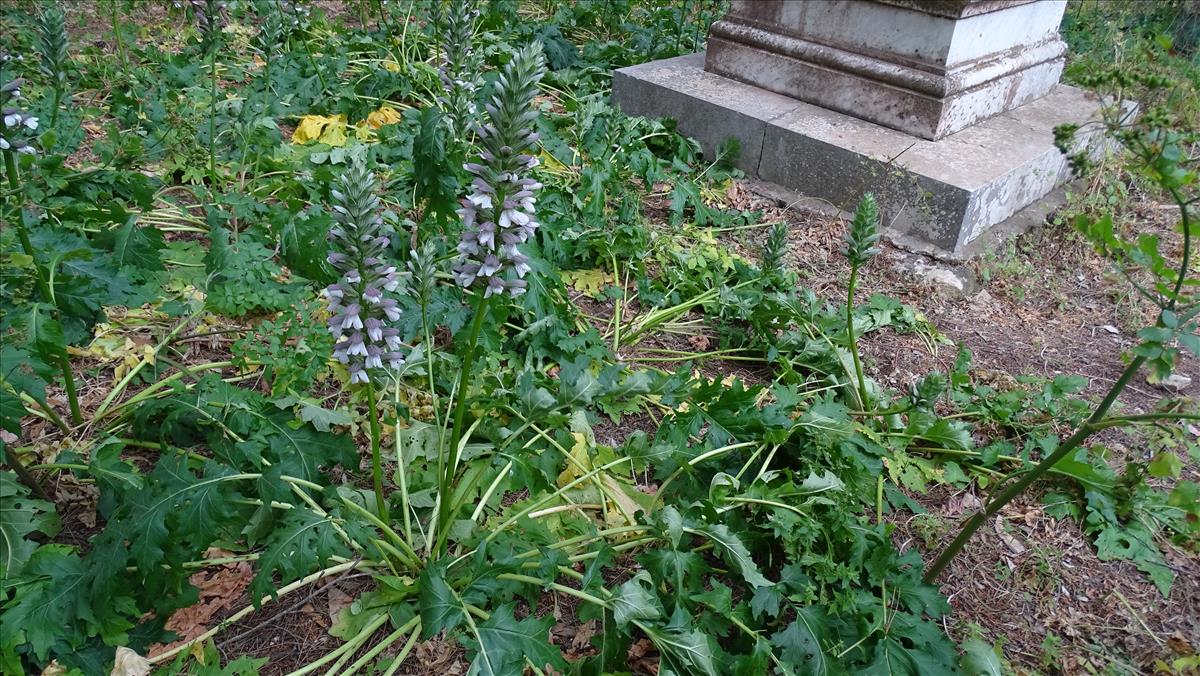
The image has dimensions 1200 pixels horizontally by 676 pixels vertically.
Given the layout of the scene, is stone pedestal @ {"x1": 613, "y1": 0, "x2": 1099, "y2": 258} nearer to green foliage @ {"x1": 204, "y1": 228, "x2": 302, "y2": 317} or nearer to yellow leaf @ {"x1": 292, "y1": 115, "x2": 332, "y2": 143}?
yellow leaf @ {"x1": 292, "y1": 115, "x2": 332, "y2": 143}

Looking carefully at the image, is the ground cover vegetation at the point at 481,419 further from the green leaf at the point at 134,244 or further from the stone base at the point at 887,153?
the stone base at the point at 887,153

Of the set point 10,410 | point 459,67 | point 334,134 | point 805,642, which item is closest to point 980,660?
point 805,642

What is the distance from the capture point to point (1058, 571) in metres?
2.96

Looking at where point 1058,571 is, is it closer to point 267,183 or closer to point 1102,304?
point 1102,304

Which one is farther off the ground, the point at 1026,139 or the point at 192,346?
the point at 1026,139

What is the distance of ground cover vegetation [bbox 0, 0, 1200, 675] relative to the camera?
2.21m

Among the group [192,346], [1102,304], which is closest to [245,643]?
[192,346]

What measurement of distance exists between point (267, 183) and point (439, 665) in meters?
3.01

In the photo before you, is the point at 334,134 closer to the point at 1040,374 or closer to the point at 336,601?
the point at 336,601

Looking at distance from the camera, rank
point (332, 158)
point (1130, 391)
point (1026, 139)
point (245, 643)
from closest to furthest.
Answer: point (245, 643), point (1130, 391), point (332, 158), point (1026, 139)

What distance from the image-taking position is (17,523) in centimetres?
236

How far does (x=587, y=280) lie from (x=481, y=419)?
4.74 feet

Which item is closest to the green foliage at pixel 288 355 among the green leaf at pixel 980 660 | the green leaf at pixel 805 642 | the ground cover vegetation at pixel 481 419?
the ground cover vegetation at pixel 481 419

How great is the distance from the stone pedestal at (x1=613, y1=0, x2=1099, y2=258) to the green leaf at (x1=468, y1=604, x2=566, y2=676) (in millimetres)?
3414
